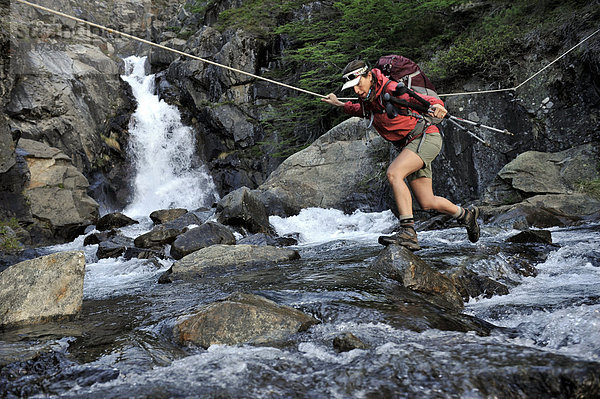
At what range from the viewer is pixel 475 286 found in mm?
4660

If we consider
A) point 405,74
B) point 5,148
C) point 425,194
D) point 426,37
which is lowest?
point 425,194

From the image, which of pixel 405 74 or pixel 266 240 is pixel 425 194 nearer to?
pixel 405 74

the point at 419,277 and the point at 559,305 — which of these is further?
the point at 419,277

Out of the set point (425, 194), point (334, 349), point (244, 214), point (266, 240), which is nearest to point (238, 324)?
point (334, 349)

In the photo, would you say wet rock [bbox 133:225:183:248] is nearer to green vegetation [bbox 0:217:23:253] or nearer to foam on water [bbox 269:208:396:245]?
green vegetation [bbox 0:217:23:253]

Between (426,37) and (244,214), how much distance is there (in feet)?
30.0

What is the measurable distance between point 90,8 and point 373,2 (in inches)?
1214

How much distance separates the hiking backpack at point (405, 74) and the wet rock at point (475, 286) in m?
2.15

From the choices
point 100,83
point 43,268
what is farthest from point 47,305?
point 100,83

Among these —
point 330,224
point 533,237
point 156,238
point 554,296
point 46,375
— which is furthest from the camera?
point 330,224

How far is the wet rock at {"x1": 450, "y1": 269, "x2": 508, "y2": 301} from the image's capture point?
14.9 ft

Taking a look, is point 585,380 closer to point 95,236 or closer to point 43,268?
point 43,268

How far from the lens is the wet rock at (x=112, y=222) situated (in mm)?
15185

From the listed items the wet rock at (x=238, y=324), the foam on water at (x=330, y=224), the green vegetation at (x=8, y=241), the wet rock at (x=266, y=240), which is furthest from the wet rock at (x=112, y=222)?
the wet rock at (x=238, y=324)
